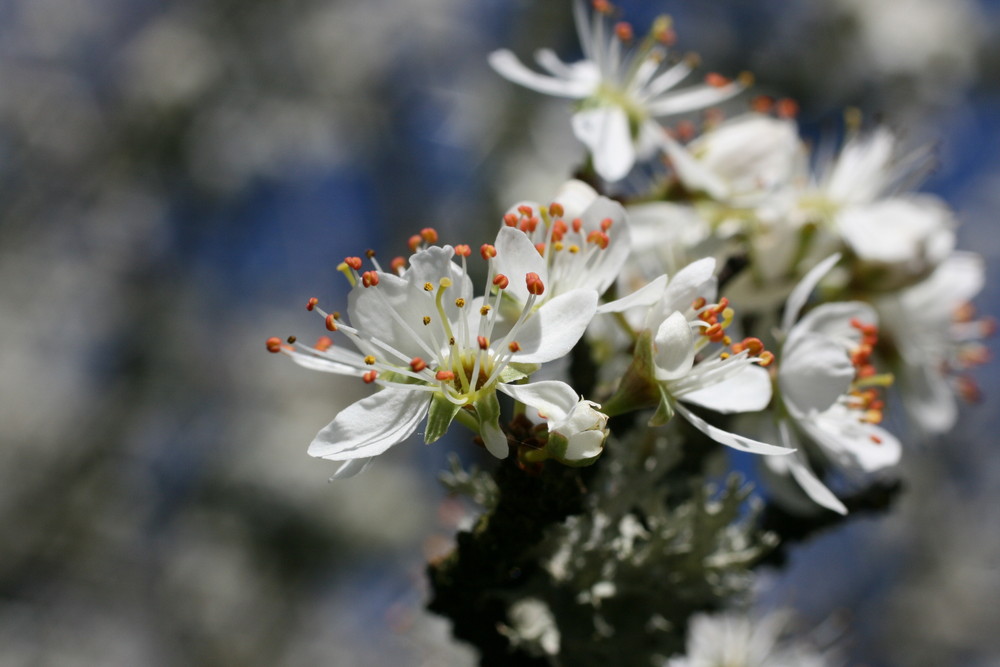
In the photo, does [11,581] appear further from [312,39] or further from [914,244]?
[914,244]

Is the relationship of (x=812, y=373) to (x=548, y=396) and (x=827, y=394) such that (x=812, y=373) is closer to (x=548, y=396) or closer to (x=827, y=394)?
(x=827, y=394)

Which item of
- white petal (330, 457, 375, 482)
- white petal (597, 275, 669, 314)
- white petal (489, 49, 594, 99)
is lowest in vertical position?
white petal (330, 457, 375, 482)

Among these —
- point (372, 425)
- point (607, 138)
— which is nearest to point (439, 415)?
point (372, 425)

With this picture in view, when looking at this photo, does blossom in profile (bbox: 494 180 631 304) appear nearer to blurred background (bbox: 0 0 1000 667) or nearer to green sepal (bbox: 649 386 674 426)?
green sepal (bbox: 649 386 674 426)

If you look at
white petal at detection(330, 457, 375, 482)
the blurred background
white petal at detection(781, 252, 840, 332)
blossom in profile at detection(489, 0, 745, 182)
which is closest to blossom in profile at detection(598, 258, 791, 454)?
white petal at detection(781, 252, 840, 332)

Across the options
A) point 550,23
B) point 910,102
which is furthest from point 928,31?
point 550,23

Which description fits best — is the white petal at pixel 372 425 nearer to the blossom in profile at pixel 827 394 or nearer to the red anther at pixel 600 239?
the red anther at pixel 600 239

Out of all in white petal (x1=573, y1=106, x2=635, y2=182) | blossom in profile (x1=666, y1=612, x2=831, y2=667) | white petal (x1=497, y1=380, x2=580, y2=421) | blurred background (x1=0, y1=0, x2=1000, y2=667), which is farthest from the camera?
blurred background (x1=0, y1=0, x2=1000, y2=667)
